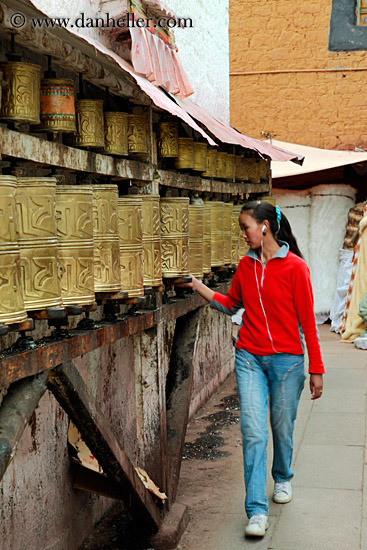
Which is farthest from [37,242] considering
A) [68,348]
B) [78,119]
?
[78,119]

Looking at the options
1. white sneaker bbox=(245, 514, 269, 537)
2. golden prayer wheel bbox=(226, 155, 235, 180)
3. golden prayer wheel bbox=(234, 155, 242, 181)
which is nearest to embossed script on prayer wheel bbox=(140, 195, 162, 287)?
white sneaker bbox=(245, 514, 269, 537)

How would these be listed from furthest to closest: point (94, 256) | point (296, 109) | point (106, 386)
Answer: point (296, 109) < point (106, 386) < point (94, 256)

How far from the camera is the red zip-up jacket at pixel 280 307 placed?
12.1ft

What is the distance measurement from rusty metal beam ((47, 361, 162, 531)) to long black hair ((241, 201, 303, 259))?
49.1 inches

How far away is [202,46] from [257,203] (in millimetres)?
3585

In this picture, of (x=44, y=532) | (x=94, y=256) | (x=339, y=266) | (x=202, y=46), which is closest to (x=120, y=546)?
(x=44, y=532)

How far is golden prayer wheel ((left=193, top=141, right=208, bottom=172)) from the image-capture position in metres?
4.49

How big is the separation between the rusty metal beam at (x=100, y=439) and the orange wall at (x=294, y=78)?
9297 mm

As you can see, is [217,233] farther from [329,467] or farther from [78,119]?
[78,119]

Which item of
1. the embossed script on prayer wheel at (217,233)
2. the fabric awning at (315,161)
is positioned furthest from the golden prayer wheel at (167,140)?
the fabric awning at (315,161)

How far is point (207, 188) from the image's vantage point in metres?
4.88

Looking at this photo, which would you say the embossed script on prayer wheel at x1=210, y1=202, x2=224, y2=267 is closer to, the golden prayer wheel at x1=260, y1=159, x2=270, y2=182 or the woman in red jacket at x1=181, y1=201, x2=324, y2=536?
the woman in red jacket at x1=181, y1=201, x2=324, y2=536

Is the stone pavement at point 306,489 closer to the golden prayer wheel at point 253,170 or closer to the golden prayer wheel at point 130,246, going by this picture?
the golden prayer wheel at point 130,246

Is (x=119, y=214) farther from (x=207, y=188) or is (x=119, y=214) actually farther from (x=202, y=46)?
(x=202, y=46)
